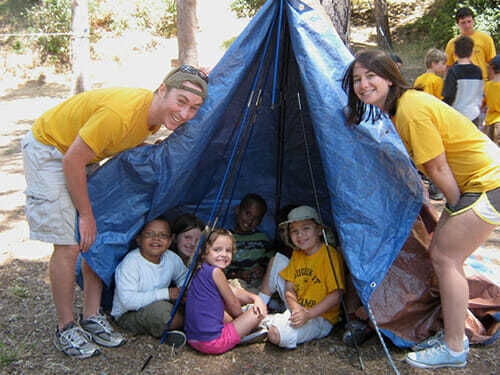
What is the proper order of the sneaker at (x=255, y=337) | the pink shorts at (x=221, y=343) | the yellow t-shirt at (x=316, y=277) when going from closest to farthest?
1. the pink shorts at (x=221, y=343)
2. the sneaker at (x=255, y=337)
3. the yellow t-shirt at (x=316, y=277)

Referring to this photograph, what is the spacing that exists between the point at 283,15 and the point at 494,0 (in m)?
9.51

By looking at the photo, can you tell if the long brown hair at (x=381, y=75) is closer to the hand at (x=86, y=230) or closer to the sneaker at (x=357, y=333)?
the sneaker at (x=357, y=333)

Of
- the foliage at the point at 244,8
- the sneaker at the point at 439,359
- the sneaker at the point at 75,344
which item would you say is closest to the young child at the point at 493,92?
the sneaker at the point at 439,359

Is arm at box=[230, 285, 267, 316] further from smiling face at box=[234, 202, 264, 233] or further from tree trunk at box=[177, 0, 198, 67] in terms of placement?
tree trunk at box=[177, 0, 198, 67]

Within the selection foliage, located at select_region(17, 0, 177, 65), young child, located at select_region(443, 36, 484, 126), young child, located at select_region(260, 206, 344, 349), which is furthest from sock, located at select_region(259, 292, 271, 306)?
foliage, located at select_region(17, 0, 177, 65)

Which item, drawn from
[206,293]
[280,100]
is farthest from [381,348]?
[280,100]

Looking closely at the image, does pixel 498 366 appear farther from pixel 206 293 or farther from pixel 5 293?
pixel 5 293

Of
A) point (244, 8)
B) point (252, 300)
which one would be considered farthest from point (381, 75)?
point (244, 8)

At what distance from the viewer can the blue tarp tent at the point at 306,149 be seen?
2506mm

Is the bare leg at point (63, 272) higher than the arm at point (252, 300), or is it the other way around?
the bare leg at point (63, 272)

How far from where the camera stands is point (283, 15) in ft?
8.69

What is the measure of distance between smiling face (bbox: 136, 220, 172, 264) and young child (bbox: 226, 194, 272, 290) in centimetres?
70

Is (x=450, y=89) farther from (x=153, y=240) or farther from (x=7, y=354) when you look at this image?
(x=7, y=354)

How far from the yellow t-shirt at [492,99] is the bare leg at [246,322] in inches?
149
